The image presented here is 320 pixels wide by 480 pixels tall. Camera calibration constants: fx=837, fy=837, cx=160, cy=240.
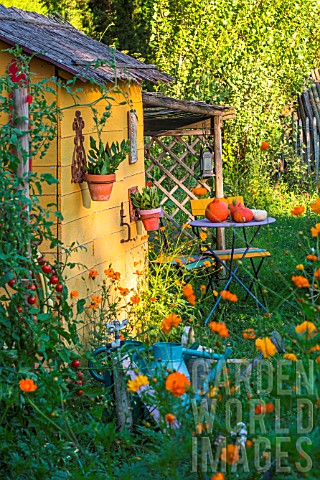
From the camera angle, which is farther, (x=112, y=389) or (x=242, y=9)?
(x=242, y=9)

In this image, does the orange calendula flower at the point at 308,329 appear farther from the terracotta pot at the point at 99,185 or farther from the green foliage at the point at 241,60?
the green foliage at the point at 241,60

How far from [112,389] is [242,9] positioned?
894 centimetres

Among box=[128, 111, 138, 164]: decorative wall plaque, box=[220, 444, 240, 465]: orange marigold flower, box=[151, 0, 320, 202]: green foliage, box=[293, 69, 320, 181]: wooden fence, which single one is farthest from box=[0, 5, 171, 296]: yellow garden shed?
box=[293, 69, 320, 181]: wooden fence

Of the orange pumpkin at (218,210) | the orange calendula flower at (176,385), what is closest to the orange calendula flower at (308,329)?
the orange calendula flower at (176,385)

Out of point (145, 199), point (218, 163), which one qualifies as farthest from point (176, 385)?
point (218, 163)

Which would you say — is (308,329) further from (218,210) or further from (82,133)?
(218,210)

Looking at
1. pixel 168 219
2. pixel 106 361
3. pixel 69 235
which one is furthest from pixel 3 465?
pixel 168 219

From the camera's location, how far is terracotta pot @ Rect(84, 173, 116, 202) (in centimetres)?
549

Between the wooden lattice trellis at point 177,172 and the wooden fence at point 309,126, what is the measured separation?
8.72 ft

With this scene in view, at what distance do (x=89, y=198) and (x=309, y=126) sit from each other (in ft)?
30.1

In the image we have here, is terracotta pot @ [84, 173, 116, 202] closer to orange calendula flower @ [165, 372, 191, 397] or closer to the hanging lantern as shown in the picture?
orange calendula flower @ [165, 372, 191, 397]

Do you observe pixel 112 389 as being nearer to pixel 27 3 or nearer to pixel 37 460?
pixel 37 460

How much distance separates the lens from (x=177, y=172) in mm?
11414

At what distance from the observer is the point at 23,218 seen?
12.2 feet
